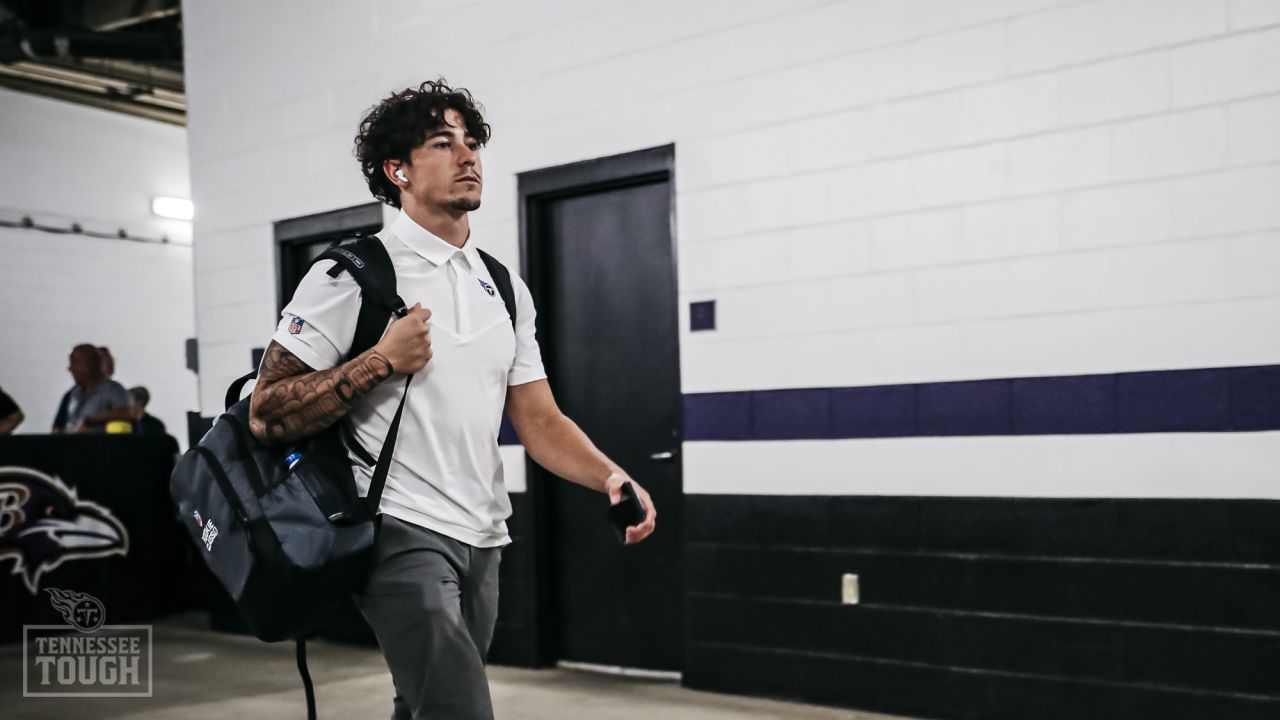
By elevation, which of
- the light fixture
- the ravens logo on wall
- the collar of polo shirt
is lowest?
the ravens logo on wall

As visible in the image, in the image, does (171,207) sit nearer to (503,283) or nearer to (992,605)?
(992,605)

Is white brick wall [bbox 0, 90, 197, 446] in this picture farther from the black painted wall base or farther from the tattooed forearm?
the tattooed forearm

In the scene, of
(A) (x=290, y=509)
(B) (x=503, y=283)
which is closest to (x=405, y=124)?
(B) (x=503, y=283)

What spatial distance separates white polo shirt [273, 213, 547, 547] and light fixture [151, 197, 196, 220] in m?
10.4

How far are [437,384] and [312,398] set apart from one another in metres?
0.23

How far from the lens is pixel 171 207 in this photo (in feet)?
38.0

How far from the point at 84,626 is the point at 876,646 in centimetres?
465

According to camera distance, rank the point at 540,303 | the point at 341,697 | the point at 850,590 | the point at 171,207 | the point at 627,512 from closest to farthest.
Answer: the point at 627,512 → the point at 850,590 → the point at 341,697 → the point at 540,303 → the point at 171,207

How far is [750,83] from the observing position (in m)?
4.35

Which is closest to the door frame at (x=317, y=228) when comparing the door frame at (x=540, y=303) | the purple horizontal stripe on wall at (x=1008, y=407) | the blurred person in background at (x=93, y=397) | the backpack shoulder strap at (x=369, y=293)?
→ the door frame at (x=540, y=303)

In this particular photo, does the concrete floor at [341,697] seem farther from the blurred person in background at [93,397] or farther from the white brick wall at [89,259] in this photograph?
the white brick wall at [89,259]

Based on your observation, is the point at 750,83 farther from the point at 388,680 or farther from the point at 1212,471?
the point at 388,680

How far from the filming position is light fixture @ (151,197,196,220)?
37.5 feet

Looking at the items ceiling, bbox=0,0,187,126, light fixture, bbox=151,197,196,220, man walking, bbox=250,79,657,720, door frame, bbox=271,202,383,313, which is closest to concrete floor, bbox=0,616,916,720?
door frame, bbox=271,202,383,313
